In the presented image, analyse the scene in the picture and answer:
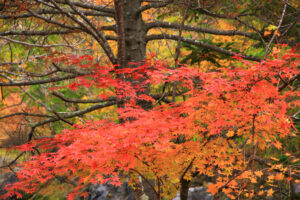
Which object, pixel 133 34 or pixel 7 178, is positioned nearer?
pixel 133 34

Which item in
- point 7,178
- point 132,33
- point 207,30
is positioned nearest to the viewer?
point 207,30

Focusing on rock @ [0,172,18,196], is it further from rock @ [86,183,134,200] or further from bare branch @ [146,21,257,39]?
bare branch @ [146,21,257,39]

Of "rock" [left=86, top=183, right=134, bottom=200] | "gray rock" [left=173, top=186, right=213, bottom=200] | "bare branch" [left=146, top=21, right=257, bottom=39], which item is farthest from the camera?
"gray rock" [left=173, top=186, right=213, bottom=200]

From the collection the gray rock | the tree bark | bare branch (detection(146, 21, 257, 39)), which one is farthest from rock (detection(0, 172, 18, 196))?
bare branch (detection(146, 21, 257, 39))

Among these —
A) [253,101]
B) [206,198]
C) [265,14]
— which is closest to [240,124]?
[253,101]

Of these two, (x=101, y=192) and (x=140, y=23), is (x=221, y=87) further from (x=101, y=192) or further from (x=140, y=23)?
(x=101, y=192)

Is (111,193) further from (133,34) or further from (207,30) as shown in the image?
(207,30)

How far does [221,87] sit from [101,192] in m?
6.71

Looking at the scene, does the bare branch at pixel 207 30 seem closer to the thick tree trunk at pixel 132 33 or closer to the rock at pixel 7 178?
the thick tree trunk at pixel 132 33

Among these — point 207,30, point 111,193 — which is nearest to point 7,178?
point 111,193

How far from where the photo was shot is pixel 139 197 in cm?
437

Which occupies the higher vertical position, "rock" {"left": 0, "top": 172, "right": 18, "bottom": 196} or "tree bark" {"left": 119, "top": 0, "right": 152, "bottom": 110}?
"tree bark" {"left": 119, "top": 0, "right": 152, "bottom": 110}

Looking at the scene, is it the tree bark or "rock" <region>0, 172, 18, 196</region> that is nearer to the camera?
the tree bark

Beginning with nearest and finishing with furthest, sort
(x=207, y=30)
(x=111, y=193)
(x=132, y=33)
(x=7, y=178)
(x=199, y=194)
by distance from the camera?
(x=207, y=30)
(x=132, y=33)
(x=111, y=193)
(x=199, y=194)
(x=7, y=178)
